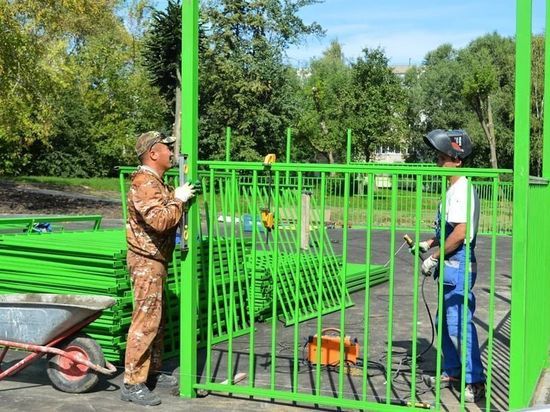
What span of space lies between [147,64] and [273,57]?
1187 cm

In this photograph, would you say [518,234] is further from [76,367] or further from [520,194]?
[76,367]

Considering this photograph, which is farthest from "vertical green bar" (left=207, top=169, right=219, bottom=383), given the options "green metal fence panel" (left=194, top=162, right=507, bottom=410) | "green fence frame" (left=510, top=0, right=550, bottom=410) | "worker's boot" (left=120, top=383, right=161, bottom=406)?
"green fence frame" (left=510, top=0, right=550, bottom=410)

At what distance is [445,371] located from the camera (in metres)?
6.05

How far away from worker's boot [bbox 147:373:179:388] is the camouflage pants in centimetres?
37

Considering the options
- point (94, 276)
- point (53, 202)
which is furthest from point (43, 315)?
point (53, 202)

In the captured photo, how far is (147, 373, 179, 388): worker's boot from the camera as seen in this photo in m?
5.84

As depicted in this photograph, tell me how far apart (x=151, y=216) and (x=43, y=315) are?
1.17m

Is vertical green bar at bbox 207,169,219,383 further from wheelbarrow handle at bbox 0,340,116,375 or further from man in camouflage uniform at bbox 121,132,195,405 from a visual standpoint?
wheelbarrow handle at bbox 0,340,116,375

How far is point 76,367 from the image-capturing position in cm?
565

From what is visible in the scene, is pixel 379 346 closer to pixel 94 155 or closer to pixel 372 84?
pixel 372 84

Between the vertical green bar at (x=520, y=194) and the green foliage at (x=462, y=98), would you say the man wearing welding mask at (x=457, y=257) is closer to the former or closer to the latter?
the vertical green bar at (x=520, y=194)

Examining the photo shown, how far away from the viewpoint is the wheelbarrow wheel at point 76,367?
18.3ft

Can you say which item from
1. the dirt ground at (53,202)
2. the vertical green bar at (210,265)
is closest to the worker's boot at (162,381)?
the vertical green bar at (210,265)

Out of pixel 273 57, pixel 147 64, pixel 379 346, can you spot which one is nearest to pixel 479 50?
pixel 273 57
